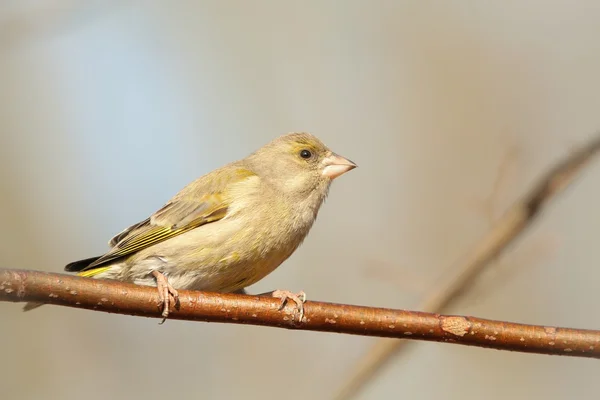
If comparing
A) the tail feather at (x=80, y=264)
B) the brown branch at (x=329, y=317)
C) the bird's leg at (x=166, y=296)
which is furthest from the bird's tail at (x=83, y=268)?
the brown branch at (x=329, y=317)

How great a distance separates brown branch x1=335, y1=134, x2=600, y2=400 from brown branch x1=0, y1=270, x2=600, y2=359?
0.65m

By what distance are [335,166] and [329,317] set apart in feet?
7.70

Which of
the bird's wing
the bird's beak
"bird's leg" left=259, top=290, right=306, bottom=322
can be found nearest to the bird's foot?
"bird's leg" left=259, top=290, right=306, bottom=322

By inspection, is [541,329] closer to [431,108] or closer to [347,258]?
[347,258]

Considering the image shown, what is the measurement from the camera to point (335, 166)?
6.99 metres

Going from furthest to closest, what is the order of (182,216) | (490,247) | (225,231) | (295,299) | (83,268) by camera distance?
(182,216) → (83,268) → (225,231) → (490,247) → (295,299)

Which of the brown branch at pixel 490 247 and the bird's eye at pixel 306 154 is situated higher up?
the bird's eye at pixel 306 154

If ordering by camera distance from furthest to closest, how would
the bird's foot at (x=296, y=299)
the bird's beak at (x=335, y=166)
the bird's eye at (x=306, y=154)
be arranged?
the bird's eye at (x=306, y=154)
the bird's beak at (x=335, y=166)
the bird's foot at (x=296, y=299)

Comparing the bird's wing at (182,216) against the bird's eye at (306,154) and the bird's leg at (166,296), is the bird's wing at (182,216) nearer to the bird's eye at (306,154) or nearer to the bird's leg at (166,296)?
the bird's eye at (306,154)

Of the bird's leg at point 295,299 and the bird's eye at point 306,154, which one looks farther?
the bird's eye at point 306,154

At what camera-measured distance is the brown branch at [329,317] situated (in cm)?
442

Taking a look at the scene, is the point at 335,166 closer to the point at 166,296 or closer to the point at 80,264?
→ the point at 80,264

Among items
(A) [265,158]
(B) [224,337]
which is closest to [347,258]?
(B) [224,337]

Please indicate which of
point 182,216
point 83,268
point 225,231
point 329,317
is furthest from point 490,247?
point 83,268
